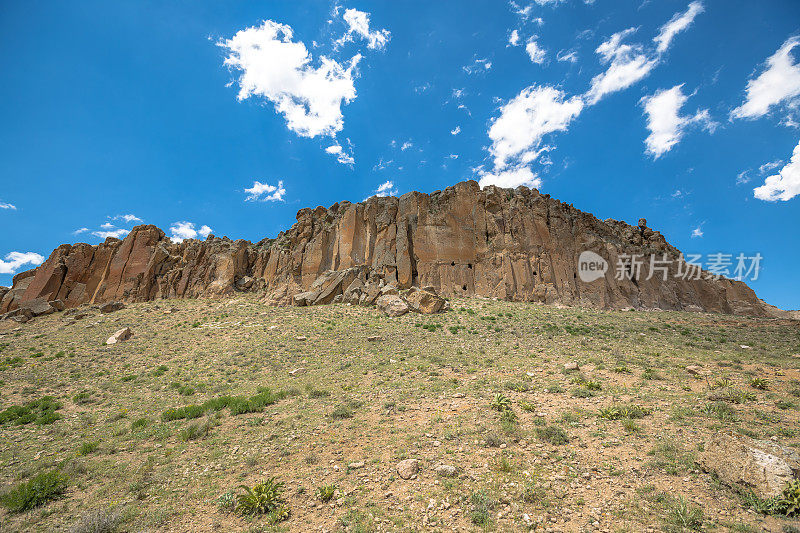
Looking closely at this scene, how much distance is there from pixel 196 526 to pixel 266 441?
3.63 m

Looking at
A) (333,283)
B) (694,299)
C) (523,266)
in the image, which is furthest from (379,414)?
(694,299)

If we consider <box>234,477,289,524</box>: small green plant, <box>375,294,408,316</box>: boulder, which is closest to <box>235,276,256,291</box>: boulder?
<box>375,294,408,316</box>: boulder

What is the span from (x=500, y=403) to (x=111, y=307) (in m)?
49.4

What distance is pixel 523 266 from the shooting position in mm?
39375

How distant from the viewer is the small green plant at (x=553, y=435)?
337 inches

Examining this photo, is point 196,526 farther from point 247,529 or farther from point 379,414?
point 379,414

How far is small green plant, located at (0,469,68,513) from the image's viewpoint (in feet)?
25.0

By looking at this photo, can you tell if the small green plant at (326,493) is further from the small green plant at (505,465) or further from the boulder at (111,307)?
the boulder at (111,307)

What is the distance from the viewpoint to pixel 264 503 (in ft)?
23.0

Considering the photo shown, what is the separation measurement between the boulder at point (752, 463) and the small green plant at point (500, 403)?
16.1 ft

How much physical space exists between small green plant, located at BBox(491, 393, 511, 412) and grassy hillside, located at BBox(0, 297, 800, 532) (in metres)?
0.09

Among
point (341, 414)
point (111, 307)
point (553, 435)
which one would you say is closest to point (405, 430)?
point (341, 414)

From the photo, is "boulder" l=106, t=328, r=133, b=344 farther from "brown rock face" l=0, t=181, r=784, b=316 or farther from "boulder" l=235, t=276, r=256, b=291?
"boulder" l=235, t=276, r=256, b=291

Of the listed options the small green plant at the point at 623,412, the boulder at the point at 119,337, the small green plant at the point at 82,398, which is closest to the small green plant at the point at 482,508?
the small green plant at the point at 623,412
